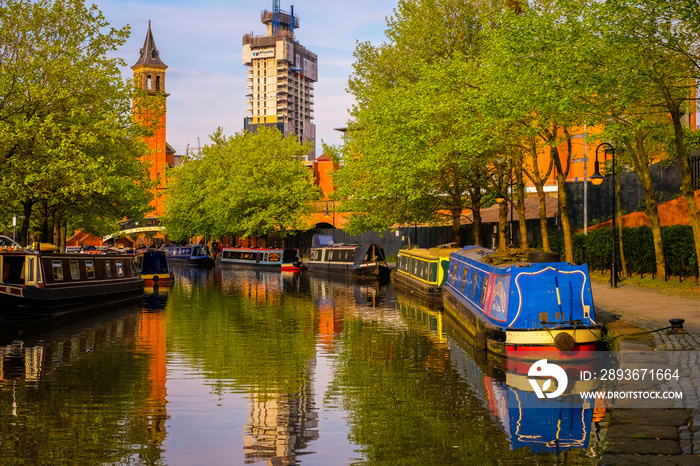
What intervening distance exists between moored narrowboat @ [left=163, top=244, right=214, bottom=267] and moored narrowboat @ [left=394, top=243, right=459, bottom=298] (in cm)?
4140

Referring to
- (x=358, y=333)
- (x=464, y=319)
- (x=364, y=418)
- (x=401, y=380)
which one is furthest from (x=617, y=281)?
(x=364, y=418)

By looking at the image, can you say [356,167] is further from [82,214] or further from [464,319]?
[464,319]

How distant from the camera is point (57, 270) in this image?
30.7m

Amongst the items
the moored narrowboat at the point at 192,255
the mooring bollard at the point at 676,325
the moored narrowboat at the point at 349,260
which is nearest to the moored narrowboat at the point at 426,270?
the moored narrowboat at the point at 349,260

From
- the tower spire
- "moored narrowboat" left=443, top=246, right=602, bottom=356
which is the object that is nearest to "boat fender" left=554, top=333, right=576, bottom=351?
"moored narrowboat" left=443, top=246, right=602, bottom=356

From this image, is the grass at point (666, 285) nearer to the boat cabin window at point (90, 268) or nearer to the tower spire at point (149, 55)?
the boat cabin window at point (90, 268)

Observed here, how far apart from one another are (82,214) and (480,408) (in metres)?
34.6

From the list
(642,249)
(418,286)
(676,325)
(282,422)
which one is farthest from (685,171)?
(282,422)

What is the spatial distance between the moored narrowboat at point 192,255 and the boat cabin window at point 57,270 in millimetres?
49893

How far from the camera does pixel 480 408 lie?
13.7 metres

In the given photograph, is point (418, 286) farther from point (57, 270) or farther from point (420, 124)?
point (57, 270)

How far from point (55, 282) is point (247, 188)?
4483 cm

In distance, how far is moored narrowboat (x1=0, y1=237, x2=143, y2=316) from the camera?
2822cm

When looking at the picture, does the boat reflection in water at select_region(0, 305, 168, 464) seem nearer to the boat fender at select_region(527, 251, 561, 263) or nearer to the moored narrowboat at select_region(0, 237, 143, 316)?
the moored narrowboat at select_region(0, 237, 143, 316)
